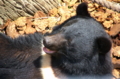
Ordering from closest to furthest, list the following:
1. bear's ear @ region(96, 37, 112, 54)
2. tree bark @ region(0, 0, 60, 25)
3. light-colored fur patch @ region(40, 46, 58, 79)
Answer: bear's ear @ region(96, 37, 112, 54), light-colored fur patch @ region(40, 46, 58, 79), tree bark @ region(0, 0, 60, 25)

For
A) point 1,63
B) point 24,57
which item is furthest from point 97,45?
point 1,63

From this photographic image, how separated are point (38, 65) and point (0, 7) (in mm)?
1362

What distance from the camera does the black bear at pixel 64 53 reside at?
2.62m

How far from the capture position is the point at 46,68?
303 cm

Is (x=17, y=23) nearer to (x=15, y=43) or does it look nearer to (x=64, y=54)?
(x=15, y=43)

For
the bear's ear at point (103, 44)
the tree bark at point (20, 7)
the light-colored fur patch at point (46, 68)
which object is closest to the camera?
the bear's ear at point (103, 44)

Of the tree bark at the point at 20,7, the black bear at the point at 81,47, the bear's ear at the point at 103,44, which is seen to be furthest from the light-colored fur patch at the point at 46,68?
the tree bark at the point at 20,7

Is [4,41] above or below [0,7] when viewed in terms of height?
below

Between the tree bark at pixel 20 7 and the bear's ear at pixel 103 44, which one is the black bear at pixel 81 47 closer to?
the bear's ear at pixel 103 44

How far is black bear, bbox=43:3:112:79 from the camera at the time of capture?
261 cm

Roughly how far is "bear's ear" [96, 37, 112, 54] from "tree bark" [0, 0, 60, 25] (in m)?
1.73

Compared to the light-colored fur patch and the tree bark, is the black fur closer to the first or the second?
the light-colored fur patch

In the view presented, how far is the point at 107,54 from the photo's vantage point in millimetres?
2803

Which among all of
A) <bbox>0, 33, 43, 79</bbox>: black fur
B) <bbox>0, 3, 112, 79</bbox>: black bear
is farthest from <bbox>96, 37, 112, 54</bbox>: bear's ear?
<bbox>0, 33, 43, 79</bbox>: black fur
